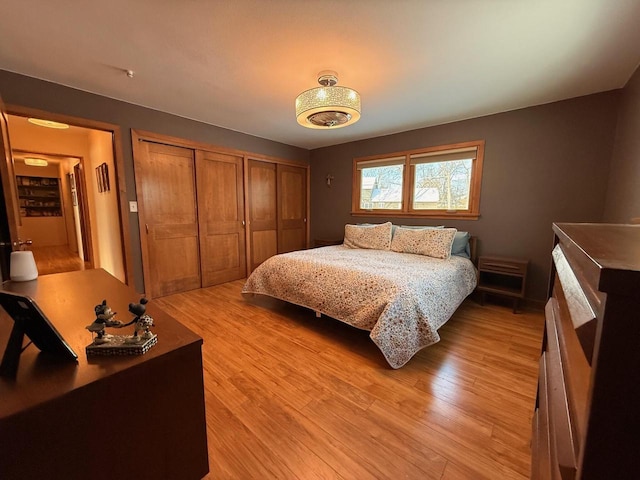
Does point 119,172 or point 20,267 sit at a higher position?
point 119,172

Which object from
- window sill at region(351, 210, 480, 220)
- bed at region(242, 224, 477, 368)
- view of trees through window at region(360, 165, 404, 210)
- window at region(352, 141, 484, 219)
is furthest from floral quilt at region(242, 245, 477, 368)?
view of trees through window at region(360, 165, 404, 210)

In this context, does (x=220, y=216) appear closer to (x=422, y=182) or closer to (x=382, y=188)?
(x=382, y=188)

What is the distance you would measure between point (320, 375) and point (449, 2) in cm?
240

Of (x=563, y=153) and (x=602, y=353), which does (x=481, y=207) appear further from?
(x=602, y=353)

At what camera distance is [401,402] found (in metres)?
1.56

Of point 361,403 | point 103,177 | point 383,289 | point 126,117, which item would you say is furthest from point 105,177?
point 361,403

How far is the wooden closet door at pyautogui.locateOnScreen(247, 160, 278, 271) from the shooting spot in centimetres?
426

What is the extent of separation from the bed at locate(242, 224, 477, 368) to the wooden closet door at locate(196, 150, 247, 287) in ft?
3.71

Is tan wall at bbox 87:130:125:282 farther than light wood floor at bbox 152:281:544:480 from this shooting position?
Yes

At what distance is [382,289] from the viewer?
2.04 m

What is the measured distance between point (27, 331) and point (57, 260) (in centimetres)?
672

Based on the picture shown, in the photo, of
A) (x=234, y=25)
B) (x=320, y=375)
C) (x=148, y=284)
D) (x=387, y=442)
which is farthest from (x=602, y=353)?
(x=148, y=284)

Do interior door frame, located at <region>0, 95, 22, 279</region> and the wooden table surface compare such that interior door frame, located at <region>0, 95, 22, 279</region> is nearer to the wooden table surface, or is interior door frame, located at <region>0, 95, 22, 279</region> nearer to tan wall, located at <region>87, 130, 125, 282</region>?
the wooden table surface

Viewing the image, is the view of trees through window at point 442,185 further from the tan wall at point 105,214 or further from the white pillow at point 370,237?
the tan wall at point 105,214
